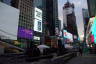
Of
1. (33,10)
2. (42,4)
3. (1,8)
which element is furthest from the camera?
(42,4)

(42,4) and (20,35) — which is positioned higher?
(42,4)

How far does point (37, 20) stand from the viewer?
75.2 metres

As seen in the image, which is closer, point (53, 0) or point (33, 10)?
point (33, 10)

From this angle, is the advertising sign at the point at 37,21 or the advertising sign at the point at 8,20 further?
the advertising sign at the point at 37,21

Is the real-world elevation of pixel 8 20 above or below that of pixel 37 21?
below

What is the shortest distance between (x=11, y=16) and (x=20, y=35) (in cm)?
1426

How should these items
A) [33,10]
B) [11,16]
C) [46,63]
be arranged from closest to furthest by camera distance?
[46,63]
[11,16]
[33,10]

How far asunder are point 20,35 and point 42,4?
44.4 metres

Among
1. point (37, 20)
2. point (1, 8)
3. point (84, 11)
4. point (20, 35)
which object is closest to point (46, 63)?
point (1, 8)

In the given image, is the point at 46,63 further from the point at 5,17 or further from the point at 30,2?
the point at 30,2

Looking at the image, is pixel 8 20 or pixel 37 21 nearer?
pixel 8 20

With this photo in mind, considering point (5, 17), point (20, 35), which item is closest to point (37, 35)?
point (20, 35)

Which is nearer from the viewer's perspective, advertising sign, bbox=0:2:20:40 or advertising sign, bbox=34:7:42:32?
advertising sign, bbox=0:2:20:40

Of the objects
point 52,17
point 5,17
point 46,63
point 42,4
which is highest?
point 42,4
